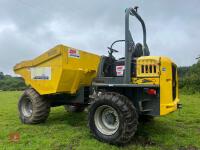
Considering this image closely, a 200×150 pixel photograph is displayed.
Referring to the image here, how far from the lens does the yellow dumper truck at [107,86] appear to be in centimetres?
666

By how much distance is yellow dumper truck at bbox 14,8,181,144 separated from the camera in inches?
262

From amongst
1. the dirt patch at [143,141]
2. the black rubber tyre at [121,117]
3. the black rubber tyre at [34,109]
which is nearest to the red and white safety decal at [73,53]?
the black rubber tyre at [34,109]

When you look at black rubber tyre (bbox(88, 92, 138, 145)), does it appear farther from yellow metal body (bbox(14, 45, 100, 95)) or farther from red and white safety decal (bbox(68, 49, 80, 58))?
red and white safety decal (bbox(68, 49, 80, 58))

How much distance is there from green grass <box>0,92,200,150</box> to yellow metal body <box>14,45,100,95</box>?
3.49ft

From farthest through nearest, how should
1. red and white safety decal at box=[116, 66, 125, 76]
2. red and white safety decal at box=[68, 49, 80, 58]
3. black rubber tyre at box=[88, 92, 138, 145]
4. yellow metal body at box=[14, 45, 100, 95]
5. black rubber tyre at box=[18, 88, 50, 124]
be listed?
black rubber tyre at box=[18, 88, 50, 124] → red and white safety decal at box=[68, 49, 80, 58] → yellow metal body at box=[14, 45, 100, 95] → red and white safety decal at box=[116, 66, 125, 76] → black rubber tyre at box=[88, 92, 138, 145]

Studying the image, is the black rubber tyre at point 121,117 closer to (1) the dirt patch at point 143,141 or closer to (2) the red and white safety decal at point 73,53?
(1) the dirt patch at point 143,141

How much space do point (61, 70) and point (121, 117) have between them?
88.5 inches

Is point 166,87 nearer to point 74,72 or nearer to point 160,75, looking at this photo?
point 160,75

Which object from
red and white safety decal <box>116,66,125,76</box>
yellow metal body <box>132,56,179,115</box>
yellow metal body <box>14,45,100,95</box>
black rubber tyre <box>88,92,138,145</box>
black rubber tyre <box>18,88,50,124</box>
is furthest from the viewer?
black rubber tyre <box>18,88,50,124</box>

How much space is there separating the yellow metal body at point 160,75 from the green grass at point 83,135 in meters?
0.77

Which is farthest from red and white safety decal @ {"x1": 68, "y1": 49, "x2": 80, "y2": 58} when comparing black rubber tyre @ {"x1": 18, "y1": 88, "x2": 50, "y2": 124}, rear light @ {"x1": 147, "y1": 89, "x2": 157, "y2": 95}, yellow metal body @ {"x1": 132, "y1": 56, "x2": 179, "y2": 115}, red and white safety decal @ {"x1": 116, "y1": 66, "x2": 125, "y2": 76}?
rear light @ {"x1": 147, "y1": 89, "x2": 157, "y2": 95}

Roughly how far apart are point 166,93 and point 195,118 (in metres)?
3.73

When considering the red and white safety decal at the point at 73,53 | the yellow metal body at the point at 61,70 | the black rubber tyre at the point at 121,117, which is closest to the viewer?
the black rubber tyre at the point at 121,117

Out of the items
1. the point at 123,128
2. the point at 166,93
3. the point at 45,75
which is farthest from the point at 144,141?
the point at 45,75
